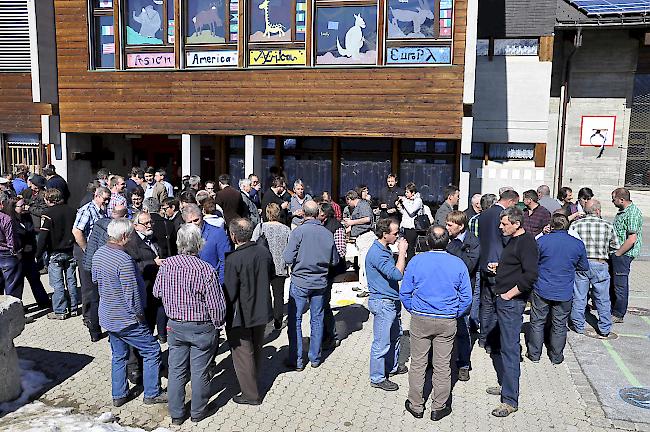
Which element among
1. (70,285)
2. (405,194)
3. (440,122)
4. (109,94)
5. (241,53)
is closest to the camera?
(70,285)

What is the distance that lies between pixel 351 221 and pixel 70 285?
4616 mm

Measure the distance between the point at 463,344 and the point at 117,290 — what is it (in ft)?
12.4

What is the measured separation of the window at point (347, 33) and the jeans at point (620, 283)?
6870 millimetres

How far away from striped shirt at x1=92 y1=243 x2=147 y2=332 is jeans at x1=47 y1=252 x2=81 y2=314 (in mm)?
3118

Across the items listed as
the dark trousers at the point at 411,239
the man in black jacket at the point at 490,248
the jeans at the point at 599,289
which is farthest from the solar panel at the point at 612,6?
the man in black jacket at the point at 490,248

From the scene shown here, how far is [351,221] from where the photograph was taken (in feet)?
32.4

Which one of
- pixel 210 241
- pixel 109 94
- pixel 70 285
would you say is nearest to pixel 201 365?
pixel 210 241

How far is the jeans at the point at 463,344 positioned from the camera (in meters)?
6.31

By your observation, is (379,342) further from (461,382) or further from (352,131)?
(352,131)

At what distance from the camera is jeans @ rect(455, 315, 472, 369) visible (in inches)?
249

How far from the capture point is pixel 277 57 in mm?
13180

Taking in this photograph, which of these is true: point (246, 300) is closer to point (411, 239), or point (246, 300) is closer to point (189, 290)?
point (189, 290)

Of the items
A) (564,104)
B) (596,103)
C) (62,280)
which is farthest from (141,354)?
(596,103)

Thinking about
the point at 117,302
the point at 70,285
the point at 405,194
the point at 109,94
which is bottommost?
the point at 70,285
